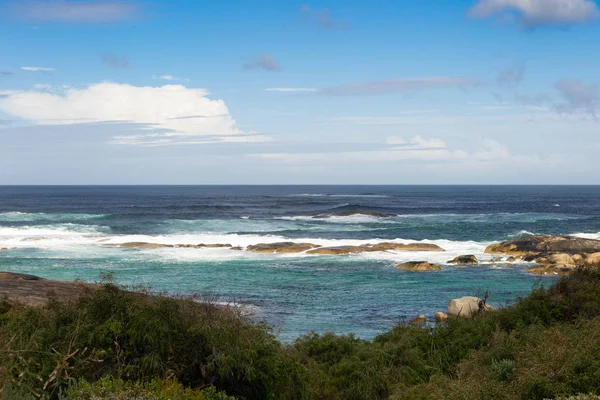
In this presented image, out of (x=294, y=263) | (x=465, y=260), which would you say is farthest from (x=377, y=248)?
(x=294, y=263)

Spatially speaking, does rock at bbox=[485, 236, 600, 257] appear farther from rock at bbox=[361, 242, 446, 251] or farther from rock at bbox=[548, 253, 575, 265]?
rock at bbox=[361, 242, 446, 251]

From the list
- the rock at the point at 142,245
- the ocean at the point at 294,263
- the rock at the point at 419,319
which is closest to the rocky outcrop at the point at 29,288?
the ocean at the point at 294,263

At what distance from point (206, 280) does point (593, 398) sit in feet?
87.8

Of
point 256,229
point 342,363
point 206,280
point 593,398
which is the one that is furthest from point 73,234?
point 593,398

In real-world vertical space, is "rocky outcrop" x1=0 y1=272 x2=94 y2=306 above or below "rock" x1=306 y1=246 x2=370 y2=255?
above

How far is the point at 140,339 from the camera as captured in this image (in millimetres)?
10859

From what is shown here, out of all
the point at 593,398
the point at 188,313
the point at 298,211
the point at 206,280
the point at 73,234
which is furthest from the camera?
the point at 298,211

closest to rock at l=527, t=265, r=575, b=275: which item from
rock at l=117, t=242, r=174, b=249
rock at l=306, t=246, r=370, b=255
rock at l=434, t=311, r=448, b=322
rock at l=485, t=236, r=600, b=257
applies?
rock at l=485, t=236, r=600, b=257

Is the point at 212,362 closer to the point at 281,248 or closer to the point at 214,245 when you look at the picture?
the point at 281,248

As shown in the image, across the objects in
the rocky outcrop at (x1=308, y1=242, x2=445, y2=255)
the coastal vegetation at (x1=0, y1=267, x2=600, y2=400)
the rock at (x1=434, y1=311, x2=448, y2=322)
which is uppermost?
the coastal vegetation at (x1=0, y1=267, x2=600, y2=400)

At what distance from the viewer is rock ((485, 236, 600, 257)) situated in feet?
140

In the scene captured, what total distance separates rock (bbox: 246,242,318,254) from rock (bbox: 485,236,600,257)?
1392cm

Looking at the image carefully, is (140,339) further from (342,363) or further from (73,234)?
(73,234)

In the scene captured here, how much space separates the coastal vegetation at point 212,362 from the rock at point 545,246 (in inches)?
1166
